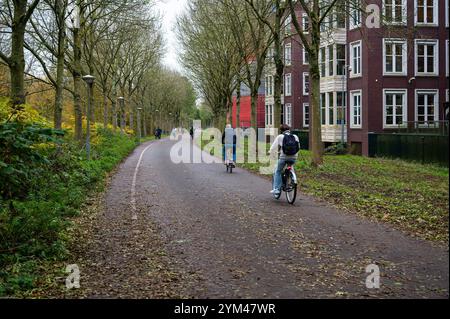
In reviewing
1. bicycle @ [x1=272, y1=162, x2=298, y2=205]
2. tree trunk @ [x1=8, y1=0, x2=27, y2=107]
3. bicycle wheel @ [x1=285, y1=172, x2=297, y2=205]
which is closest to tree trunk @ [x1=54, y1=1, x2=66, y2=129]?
tree trunk @ [x1=8, y1=0, x2=27, y2=107]

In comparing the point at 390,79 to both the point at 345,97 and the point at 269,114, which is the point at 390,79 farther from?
the point at 269,114

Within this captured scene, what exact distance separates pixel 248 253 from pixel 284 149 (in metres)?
5.21

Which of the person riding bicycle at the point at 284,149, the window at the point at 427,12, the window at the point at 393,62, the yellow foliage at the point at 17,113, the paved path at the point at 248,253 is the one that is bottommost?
the paved path at the point at 248,253

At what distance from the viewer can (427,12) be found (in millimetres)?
34500

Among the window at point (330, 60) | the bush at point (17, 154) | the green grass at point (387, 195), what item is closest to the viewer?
the bush at point (17, 154)

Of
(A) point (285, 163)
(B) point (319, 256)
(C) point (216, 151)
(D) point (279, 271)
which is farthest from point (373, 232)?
(C) point (216, 151)

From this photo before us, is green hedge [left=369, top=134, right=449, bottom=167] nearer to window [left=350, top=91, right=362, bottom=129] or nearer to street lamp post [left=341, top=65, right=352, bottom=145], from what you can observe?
window [left=350, top=91, right=362, bottom=129]

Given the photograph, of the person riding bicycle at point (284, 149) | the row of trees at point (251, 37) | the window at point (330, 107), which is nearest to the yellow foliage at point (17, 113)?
the person riding bicycle at point (284, 149)

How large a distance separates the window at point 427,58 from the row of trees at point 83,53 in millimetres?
17654

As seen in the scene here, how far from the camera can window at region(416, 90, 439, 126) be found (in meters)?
36.2

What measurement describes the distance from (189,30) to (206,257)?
34.7m

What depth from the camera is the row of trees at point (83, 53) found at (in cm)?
1816

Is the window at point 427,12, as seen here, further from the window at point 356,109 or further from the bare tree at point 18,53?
the bare tree at point 18,53

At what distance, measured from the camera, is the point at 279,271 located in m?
6.82
